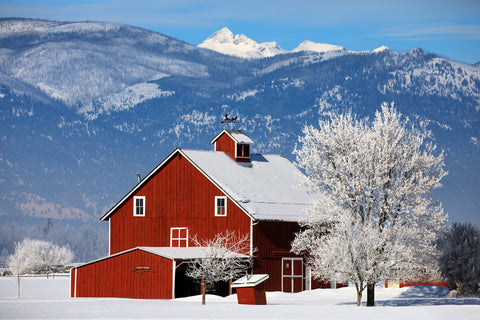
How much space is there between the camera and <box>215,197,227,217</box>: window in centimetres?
5825

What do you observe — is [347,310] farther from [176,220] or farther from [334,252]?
[176,220]

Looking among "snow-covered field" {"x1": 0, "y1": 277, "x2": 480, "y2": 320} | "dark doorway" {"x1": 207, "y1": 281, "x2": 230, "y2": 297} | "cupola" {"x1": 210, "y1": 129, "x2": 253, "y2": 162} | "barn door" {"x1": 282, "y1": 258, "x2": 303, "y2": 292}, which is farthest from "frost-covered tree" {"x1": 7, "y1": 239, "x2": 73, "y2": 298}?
"snow-covered field" {"x1": 0, "y1": 277, "x2": 480, "y2": 320}

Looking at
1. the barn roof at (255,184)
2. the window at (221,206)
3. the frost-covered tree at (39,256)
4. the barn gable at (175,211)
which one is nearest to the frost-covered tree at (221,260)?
the barn gable at (175,211)

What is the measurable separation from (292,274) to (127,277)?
11.2 meters

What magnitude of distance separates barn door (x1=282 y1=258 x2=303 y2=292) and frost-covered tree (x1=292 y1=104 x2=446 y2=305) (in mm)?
8425

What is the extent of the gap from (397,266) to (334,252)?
353 centimetres

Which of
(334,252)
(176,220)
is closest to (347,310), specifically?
(334,252)

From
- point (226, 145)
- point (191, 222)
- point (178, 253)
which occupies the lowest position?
point (178, 253)

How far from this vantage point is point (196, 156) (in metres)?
61.8

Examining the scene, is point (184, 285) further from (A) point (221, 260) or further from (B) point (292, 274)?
(B) point (292, 274)

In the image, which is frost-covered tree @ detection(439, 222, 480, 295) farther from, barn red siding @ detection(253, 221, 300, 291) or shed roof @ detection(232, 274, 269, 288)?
shed roof @ detection(232, 274, 269, 288)

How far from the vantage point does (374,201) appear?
4875 centimetres

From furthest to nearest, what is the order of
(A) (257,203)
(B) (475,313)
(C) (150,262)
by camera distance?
(A) (257,203) < (C) (150,262) < (B) (475,313)

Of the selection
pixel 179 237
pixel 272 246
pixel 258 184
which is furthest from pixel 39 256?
pixel 272 246
